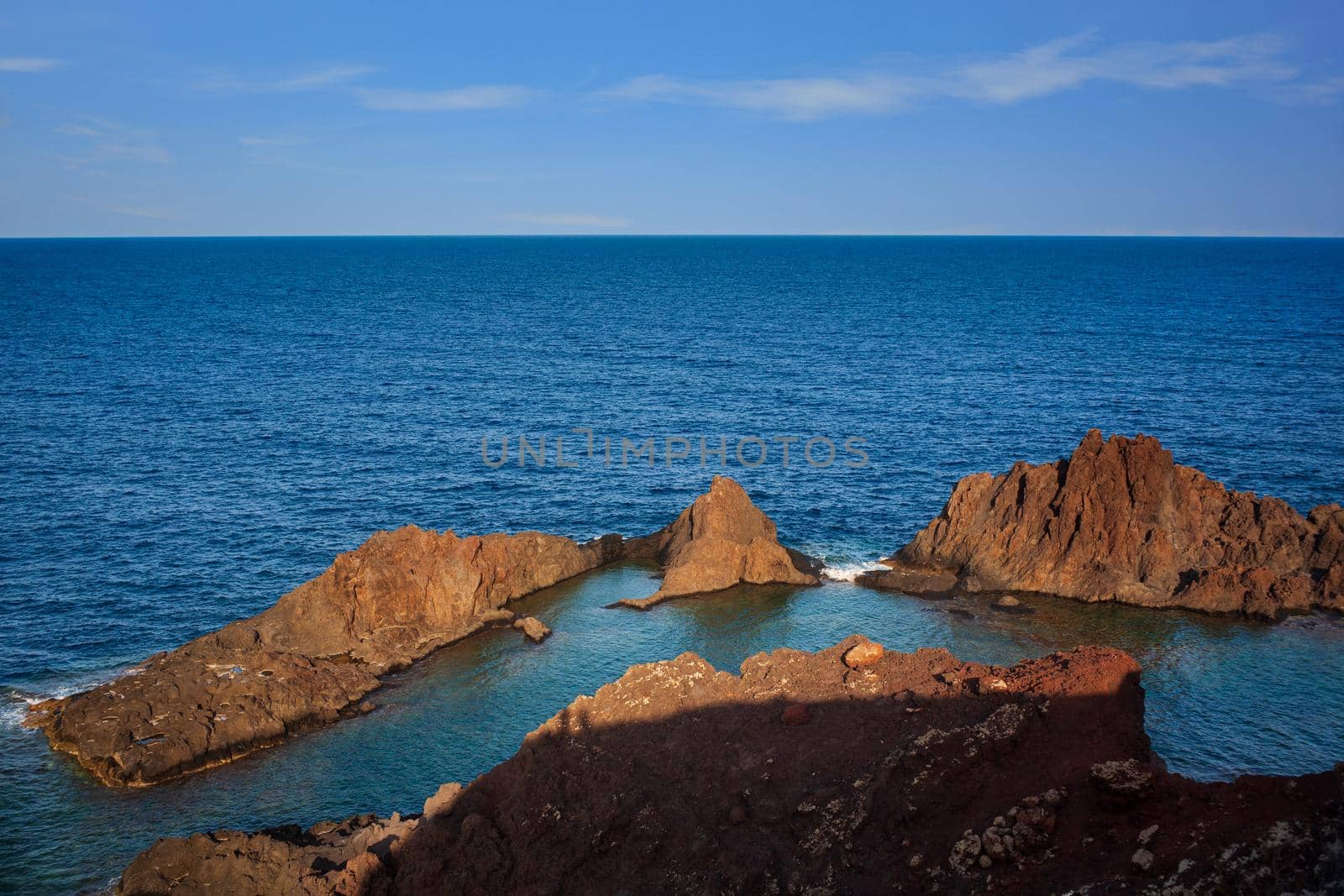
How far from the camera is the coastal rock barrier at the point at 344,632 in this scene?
46.9 m

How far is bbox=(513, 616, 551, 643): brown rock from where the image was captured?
2376 inches

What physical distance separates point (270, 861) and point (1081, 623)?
4681 cm

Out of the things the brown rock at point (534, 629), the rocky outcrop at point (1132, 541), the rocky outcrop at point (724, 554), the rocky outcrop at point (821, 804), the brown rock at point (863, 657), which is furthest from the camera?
the rocky outcrop at point (724, 554)

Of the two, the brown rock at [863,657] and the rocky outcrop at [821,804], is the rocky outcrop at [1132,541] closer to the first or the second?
the brown rock at [863,657]

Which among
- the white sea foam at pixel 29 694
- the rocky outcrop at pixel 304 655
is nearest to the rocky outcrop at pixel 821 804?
the rocky outcrop at pixel 304 655

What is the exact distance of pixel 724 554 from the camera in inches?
2709

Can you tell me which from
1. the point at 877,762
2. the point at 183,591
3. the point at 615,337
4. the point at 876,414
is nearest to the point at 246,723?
the point at 183,591

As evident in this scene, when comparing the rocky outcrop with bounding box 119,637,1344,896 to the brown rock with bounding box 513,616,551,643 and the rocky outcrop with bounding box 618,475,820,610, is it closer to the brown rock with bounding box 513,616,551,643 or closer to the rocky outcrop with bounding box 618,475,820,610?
the brown rock with bounding box 513,616,551,643

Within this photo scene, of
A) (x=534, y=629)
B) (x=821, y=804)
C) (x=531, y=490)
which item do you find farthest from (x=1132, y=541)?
(x=531, y=490)

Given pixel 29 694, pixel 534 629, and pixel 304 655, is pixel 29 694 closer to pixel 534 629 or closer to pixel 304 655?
pixel 304 655

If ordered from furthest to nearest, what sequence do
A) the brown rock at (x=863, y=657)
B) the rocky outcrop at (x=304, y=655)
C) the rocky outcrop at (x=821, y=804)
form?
the rocky outcrop at (x=304, y=655), the brown rock at (x=863, y=657), the rocky outcrop at (x=821, y=804)

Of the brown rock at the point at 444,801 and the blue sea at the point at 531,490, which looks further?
the blue sea at the point at 531,490

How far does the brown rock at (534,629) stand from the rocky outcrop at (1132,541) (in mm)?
22162

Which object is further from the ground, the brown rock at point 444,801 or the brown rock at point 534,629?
the brown rock at point 444,801
